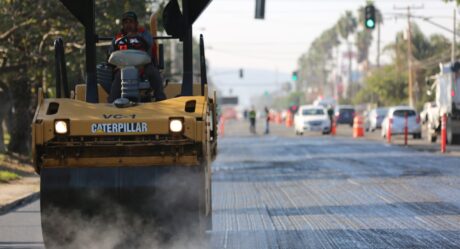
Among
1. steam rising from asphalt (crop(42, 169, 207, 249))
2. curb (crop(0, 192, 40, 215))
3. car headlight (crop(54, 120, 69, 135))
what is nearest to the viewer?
steam rising from asphalt (crop(42, 169, 207, 249))

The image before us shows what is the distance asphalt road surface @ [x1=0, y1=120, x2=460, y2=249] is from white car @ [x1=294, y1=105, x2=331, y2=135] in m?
24.3

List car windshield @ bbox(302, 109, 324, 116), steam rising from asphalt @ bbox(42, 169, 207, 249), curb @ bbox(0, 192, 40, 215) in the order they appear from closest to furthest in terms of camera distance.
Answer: steam rising from asphalt @ bbox(42, 169, 207, 249)
curb @ bbox(0, 192, 40, 215)
car windshield @ bbox(302, 109, 324, 116)

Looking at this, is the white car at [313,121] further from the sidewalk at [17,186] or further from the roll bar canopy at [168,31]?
the roll bar canopy at [168,31]

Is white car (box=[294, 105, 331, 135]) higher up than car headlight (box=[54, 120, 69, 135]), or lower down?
lower down

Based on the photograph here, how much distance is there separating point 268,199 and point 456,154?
14166 mm

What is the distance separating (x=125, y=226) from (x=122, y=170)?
1.74 feet

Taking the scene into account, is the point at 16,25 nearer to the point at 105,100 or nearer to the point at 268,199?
the point at 268,199

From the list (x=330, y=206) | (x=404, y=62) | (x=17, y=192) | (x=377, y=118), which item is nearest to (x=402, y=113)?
(x=377, y=118)

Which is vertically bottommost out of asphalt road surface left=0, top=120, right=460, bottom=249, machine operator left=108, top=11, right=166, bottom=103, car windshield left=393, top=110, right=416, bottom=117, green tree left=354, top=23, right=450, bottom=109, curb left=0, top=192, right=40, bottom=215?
curb left=0, top=192, right=40, bottom=215

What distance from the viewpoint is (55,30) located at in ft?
98.1

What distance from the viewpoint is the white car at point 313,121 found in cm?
5359

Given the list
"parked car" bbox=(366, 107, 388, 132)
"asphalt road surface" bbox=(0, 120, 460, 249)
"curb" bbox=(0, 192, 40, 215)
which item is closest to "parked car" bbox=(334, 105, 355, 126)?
"parked car" bbox=(366, 107, 388, 132)

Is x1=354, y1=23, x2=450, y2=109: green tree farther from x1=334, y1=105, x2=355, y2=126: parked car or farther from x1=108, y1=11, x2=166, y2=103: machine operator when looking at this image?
x1=108, y1=11, x2=166, y2=103: machine operator

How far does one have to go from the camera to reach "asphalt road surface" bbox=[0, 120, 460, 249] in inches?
473
